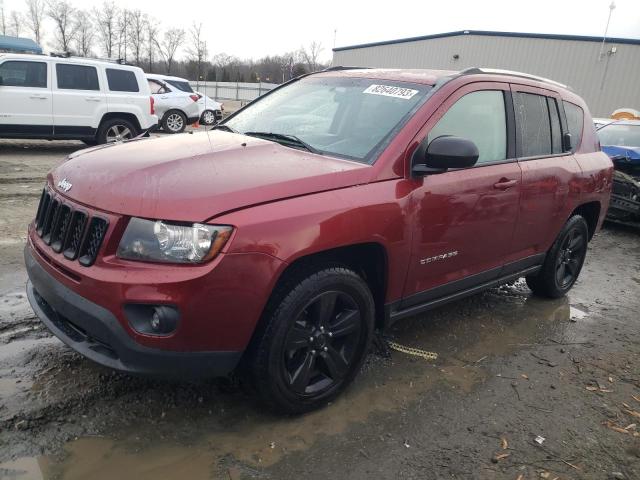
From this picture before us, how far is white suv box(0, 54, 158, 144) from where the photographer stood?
9.78 metres

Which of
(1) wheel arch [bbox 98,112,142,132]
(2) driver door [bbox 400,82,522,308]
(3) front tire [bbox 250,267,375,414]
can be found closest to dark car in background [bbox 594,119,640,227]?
(2) driver door [bbox 400,82,522,308]

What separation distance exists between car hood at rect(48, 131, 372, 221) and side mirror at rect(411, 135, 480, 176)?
0.35 meters

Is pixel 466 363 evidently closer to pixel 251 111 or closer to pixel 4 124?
pixel 251 111

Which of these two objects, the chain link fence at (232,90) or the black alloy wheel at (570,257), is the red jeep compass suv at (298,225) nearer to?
the black alloy wheel at (570,257)

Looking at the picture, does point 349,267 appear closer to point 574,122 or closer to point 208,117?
point 574,122

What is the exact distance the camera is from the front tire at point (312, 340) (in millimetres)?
2559

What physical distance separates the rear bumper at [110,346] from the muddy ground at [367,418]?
445mm

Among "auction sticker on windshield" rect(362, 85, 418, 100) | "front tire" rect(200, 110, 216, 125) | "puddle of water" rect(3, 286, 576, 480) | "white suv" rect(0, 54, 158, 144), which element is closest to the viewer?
"puddle of water" rect(3, 286, 576, 480)

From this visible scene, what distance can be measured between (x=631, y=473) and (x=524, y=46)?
2583cm

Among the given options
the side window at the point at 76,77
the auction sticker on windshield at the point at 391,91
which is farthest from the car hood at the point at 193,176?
the side window at the point at 76,77

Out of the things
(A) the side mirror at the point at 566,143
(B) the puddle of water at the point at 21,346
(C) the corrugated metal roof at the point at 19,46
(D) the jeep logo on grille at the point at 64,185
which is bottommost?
(B) the puddle of water at the point at 21,346

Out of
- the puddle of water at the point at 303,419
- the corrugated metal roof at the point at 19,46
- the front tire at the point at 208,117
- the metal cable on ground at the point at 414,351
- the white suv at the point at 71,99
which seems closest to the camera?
the puddle of water at the point at 303,419

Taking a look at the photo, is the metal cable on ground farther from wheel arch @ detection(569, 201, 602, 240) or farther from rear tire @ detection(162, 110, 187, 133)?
rear tire @ detection(162, 110, 187, 133)

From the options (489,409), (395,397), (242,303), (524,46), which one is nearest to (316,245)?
(242,303)
